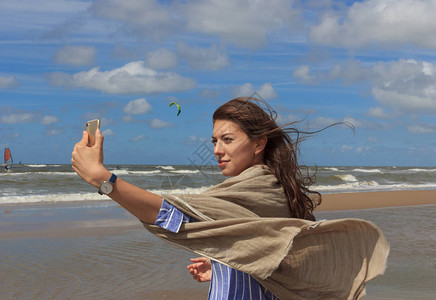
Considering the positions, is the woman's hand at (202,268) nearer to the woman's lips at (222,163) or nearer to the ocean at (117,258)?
the ocean at (117,258)

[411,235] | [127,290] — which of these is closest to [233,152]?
[127,290]

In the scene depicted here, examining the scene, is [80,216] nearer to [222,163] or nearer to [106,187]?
[222,163]

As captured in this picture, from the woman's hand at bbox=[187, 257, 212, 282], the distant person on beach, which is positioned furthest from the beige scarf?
the woman's hand at bbox=[187, 257, 212, 282]

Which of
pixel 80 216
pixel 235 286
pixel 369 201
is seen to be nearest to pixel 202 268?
pixel 235 286

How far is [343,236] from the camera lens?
1.53 m

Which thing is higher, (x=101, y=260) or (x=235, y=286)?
(x=235, y=286)

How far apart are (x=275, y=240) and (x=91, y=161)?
1.94 feet

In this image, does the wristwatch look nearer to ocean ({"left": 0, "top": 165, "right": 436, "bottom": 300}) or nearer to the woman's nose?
ocean ({"left": 0, "top": 165, "right": 436, "bottom": 300})

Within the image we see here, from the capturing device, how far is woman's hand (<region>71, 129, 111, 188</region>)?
1.22 m

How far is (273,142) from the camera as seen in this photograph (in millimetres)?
1699

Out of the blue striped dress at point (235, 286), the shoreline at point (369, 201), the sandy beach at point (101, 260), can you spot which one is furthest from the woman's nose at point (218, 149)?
the shoreline at point (369, 201)

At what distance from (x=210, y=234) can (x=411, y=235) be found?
27.2ft

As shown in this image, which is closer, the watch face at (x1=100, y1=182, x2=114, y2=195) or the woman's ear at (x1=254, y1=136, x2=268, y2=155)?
the watch face at (x1=100, y1=182, x2=114, y2=195)

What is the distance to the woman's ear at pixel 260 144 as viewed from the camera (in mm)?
1653
